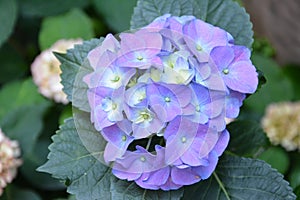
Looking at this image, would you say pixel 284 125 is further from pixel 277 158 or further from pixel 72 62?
pixel 72 62

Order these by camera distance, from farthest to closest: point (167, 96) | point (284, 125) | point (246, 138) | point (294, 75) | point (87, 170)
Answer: point (294, 75) → point (284, 125) → point (246, 138) → point (87, 170) → point (167, 96)

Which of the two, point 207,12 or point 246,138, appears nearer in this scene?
point 207,12

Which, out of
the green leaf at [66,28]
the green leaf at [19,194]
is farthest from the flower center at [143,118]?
the green leaf at [66,28]

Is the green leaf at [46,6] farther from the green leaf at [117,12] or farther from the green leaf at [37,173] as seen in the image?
the green leaf at [37,173]

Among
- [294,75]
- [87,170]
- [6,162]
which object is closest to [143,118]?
[87,170]

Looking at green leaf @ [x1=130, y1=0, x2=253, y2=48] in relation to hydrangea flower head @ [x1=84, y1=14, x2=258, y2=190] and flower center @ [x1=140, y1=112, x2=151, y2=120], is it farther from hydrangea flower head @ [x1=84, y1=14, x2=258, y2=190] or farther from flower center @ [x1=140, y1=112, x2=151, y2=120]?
flower center @ [x1=140, y1=112, x2=151, y2=120]

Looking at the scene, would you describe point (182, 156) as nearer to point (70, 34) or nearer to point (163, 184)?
point (163, 184)
